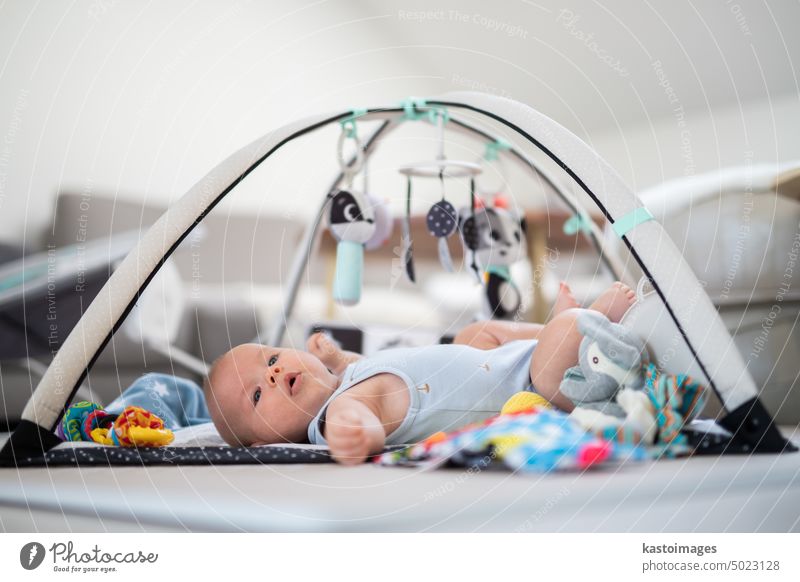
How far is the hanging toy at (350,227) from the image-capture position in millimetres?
1022

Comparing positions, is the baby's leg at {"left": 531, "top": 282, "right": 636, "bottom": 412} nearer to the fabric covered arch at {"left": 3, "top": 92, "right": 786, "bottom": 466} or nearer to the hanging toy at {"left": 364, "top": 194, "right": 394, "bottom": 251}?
the fabric covered arch at {"left": 3, "top": 92, "right": 786, "bottom": 466}

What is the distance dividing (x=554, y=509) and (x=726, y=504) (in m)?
0.13

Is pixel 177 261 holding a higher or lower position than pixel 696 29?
lower

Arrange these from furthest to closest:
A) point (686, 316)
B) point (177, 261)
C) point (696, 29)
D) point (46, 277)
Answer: point (177, 261)
point (46, 277)
point (696, 29)
point (686, 316)

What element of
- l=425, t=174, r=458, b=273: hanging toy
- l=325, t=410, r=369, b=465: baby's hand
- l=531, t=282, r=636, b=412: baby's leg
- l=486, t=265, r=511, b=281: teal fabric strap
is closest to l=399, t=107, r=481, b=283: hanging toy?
l=425, t=174, r=458, b=273: hanging toy

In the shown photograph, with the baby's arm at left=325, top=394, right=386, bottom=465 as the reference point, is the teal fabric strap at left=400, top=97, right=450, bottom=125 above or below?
above

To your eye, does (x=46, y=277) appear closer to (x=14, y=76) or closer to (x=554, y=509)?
(x=14, y=76)

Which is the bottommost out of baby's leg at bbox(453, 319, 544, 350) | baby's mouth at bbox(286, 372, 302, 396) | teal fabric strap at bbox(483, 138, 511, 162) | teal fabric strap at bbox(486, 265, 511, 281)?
baby's mouth at bbox(286, 372, 302, 396)

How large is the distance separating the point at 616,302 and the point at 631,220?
3.3 inches

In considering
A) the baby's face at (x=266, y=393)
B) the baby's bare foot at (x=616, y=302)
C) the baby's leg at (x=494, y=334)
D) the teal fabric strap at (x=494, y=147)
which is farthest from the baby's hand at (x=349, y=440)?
the teal fabric strap at (x=494, y=147)

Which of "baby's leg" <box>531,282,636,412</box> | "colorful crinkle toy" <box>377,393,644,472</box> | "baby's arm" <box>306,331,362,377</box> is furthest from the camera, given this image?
"baby's arm" <box>306,331,362,377</box>

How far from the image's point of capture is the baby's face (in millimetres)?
716
